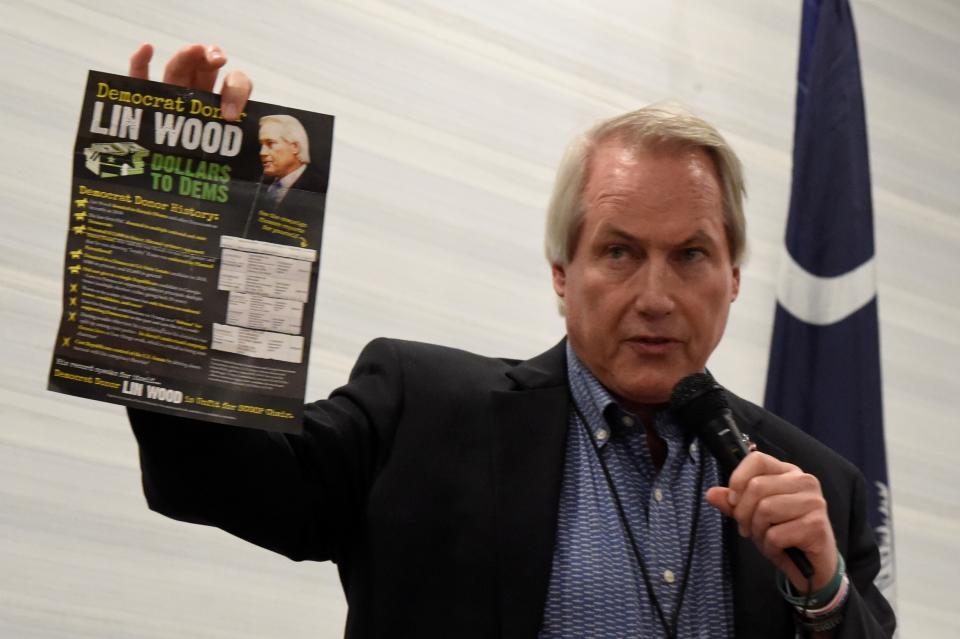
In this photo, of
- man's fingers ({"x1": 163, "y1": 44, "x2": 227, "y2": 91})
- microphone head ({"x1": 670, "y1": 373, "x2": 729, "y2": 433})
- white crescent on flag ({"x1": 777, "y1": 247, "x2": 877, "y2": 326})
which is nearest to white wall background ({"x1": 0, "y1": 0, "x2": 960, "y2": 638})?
white crescent on flag ({"x1": 777, "y1": 247, "x2": 877, "y2": 326})

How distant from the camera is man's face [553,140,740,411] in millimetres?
1755

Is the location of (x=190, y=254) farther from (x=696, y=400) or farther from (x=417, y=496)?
(x=696, y=400)

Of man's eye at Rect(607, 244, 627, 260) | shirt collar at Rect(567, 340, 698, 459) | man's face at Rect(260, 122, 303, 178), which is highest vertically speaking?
man's eye at Rect(607, 244, 627, 260)

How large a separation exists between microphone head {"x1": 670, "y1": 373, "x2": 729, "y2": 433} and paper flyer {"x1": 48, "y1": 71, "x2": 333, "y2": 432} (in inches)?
20.3

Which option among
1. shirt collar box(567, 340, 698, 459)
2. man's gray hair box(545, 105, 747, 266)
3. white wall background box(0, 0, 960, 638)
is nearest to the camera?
shirt collar box(567, 340, 698, 459)

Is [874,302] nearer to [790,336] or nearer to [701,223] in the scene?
[790,336]

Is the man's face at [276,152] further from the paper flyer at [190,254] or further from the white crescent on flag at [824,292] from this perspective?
the white crescent on flag at [824,292]

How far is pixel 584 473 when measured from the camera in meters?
1.67

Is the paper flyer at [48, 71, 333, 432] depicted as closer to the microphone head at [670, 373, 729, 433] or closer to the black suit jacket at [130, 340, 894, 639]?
the black suit jacket at [130, 340, 894, 639]

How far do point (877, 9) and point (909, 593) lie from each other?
1956mm

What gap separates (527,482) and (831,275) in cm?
202

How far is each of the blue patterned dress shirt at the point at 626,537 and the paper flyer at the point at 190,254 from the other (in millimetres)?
437

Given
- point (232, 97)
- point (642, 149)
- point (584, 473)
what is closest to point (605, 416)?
point (584, 473)

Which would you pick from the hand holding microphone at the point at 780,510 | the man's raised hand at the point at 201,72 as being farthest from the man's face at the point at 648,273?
the man's raised hand at the point at 201,72
